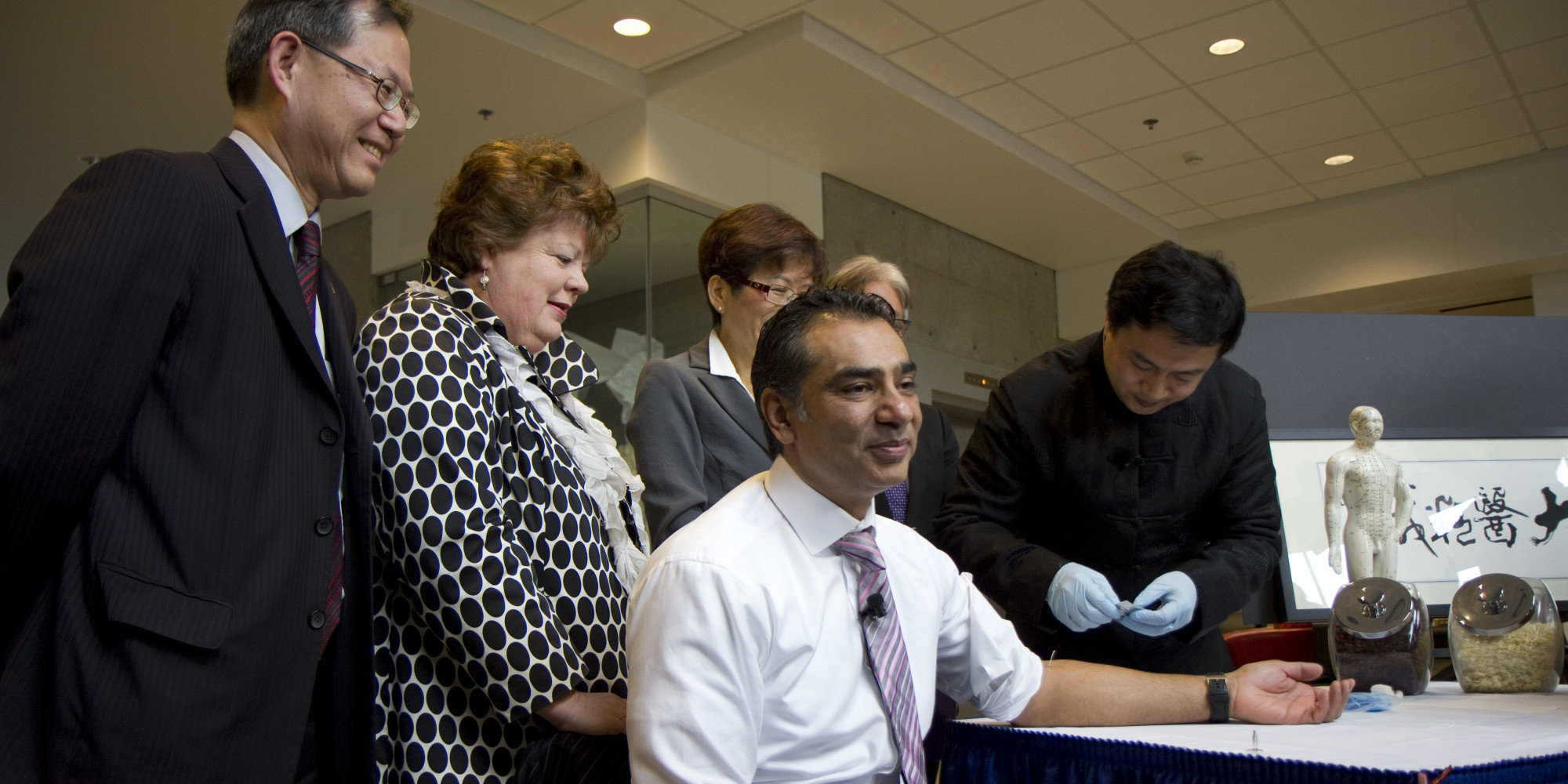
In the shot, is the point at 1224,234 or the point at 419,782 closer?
the point at 419,782

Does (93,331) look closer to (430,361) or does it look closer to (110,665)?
(110,665)

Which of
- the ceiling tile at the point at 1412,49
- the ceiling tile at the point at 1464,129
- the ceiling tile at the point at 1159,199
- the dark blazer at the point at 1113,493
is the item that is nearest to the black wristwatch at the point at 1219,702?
the dark blazer at the point at 1113,493

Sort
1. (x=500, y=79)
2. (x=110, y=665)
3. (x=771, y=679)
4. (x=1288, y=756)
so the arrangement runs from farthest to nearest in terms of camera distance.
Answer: (x=500, y=79) < (x=771, y=679) < (x=1288, y=756) < (x=110, y=665)

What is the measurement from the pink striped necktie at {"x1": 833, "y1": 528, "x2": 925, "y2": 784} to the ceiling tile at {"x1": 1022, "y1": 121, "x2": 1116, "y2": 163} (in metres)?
5.70

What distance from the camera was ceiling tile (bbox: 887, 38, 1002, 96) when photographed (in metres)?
5.71

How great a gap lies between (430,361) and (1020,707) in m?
0.94

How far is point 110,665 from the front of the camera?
44.3 inches

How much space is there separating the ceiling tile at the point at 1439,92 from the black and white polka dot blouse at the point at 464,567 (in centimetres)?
616

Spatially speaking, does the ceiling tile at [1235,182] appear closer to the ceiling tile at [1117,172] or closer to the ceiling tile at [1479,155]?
the ceiling tile at [1117,172]

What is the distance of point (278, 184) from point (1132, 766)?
49.2 inches

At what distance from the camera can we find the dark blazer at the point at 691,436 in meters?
2.17

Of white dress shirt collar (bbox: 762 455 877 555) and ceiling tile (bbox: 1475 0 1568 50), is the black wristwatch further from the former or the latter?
ceiling tile (bbox: 1475 0 1568 50)

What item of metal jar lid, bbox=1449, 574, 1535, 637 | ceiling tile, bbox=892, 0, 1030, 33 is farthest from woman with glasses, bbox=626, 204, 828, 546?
ceiling tile, bbox=892, 0, 1030, 33

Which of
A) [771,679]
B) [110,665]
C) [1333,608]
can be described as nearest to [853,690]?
[771,679]
